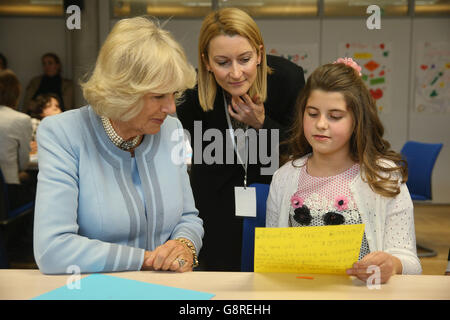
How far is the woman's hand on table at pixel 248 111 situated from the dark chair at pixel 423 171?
2625 mm

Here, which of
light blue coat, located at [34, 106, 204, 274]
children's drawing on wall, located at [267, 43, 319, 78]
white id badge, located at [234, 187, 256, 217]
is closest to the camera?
light blue coat, located at [34, 106, 204, 274]

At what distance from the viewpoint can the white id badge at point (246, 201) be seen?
1.53 m

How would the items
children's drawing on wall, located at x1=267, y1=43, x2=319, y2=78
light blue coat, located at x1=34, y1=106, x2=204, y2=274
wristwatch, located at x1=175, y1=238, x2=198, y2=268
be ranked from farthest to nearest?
1. children's drawing on wall, located at x1=267, y1=43, x2=319, y2=78
2. wristwatch, located at x1=175, y1=238, x2=198, y2=268
3. light blue coat, located at x1=34, y1=106, x2=204, y2=274

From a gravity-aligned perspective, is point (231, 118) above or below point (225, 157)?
above

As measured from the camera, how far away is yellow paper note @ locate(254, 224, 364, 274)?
92 centimetres

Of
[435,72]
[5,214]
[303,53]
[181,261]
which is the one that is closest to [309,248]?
[181,261]

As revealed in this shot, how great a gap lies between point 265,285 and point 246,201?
0.56 metres

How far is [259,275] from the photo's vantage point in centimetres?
107

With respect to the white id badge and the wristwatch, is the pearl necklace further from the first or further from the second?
the white id badge

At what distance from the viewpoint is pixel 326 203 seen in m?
1.46

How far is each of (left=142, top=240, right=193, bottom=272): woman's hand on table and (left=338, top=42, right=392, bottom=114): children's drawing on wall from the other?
4.81 metres

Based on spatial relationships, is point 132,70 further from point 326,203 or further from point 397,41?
point 397,41


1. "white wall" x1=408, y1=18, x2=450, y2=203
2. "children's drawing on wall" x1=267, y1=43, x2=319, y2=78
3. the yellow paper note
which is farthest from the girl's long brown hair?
"white wall" x1=408, y1=18, x2=450, y2=203
